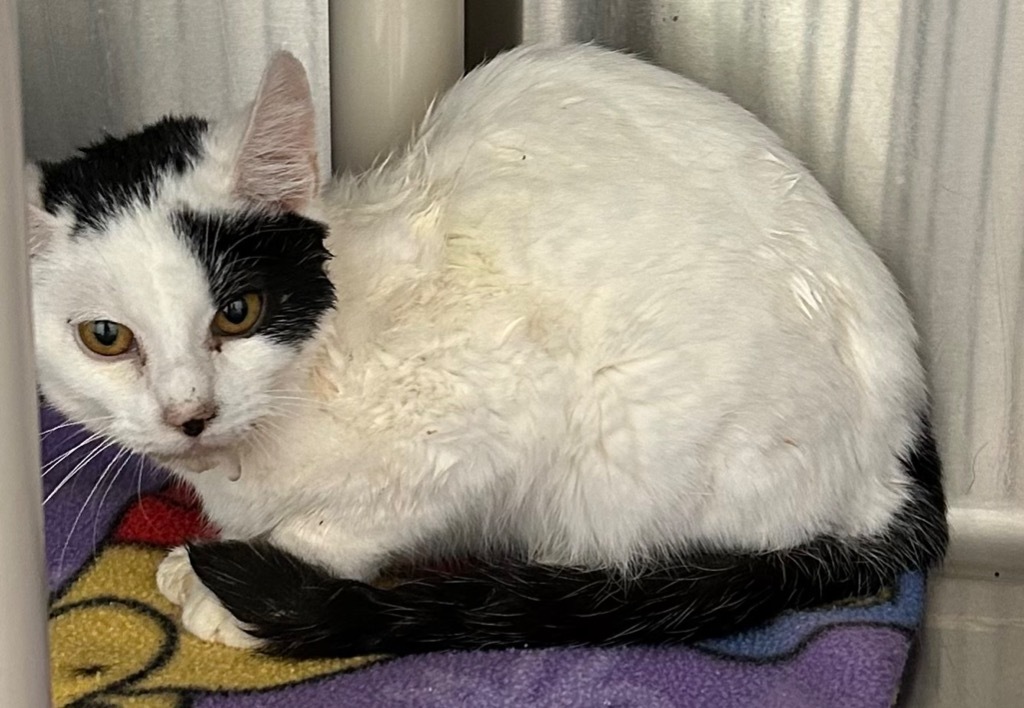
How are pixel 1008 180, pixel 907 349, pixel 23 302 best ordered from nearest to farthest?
1. pixel 23 302
2. pixel 907 349
3. pixel 1008 180

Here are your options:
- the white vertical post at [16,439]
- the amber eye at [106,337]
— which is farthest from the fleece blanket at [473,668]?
the white vertical post at [16,439]

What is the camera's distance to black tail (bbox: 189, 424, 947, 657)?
107 centimetres

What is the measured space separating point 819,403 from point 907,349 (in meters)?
0.17

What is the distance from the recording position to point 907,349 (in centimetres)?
129

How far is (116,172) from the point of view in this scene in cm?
105

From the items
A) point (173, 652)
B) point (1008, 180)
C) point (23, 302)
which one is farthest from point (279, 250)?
point (1008, 180)

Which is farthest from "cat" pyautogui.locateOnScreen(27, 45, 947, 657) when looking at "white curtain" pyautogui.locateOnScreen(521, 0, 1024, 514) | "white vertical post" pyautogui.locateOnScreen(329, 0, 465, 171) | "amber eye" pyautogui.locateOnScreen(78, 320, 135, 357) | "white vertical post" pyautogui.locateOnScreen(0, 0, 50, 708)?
"white vertical post" pyautogui.locateOnScreen(0, 0, 50, 708)

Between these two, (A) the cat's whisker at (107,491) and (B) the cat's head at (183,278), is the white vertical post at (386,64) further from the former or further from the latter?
(A) the cat's whisker at (107,491)

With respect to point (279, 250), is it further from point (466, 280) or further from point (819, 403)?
point (819, 403)

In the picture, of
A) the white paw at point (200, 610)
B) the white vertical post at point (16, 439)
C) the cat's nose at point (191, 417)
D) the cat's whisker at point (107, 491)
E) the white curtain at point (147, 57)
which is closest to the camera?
the white vertical post at point (16, 439)

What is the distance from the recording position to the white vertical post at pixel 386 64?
4.48 feet

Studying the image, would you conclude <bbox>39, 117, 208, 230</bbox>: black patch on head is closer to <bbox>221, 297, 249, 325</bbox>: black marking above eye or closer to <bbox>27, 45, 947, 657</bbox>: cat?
<bbox>27, 45, 947, 657</bbox>: cat

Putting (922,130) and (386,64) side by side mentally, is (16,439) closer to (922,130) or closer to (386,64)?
(386,64)

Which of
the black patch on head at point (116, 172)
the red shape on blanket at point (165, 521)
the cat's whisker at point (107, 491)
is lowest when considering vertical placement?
the red shape on blanket at point (165, 521)
